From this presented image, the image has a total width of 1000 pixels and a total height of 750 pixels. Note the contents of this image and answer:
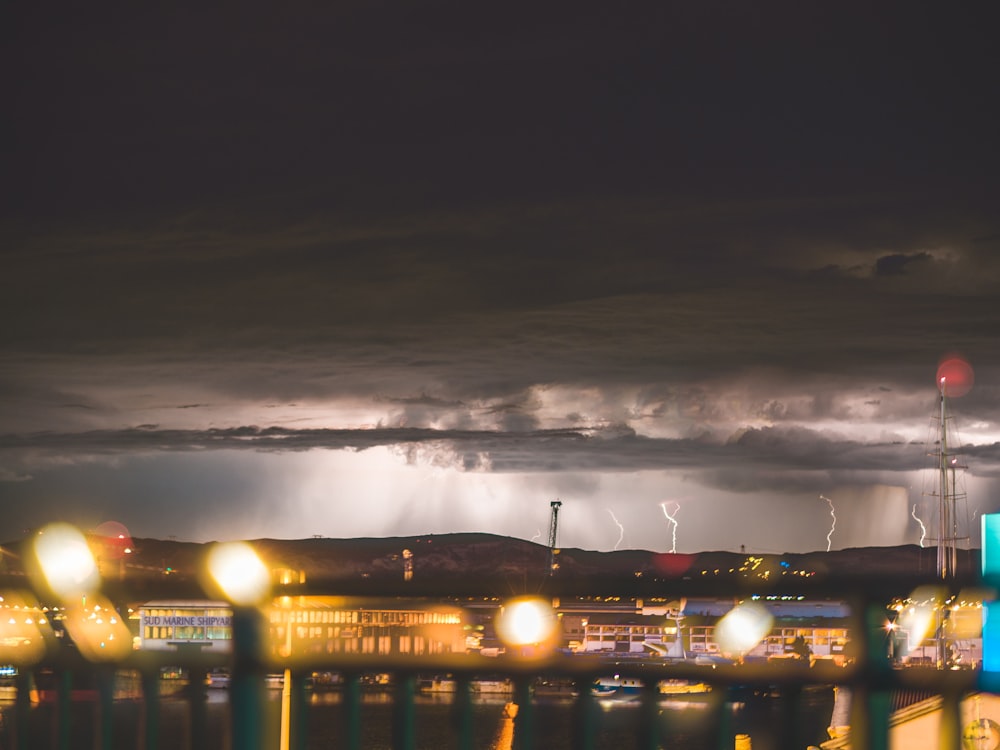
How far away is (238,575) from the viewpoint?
13.9 ft

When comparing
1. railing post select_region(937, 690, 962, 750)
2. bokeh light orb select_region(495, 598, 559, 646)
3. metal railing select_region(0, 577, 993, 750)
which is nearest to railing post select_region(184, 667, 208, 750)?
metal railing select_region(0, 577, 993, 750)

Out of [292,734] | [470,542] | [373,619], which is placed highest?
[470,542]

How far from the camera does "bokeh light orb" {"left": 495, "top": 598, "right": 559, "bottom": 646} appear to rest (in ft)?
14.5

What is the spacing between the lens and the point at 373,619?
→ 4695mm

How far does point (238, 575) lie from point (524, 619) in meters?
1.03

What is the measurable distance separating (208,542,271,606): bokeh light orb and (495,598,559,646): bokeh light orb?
84cm

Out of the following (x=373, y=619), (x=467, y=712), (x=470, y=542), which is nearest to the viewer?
(x=467, y=712)

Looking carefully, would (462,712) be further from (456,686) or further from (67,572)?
(67,572)

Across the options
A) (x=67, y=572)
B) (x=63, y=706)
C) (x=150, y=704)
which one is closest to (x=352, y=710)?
(x=150, y=704)

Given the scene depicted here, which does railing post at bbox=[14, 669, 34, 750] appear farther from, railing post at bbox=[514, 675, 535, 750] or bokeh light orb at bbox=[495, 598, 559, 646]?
railing post at bbox=[514, 675, 535, 750]

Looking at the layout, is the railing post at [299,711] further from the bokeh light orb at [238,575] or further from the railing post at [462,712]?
the railing post at [462,712]

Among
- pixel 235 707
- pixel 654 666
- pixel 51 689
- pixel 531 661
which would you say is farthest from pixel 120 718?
pixel 654 666

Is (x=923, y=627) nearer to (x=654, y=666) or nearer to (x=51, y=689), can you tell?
(x=654, y=666)

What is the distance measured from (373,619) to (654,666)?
126cm
